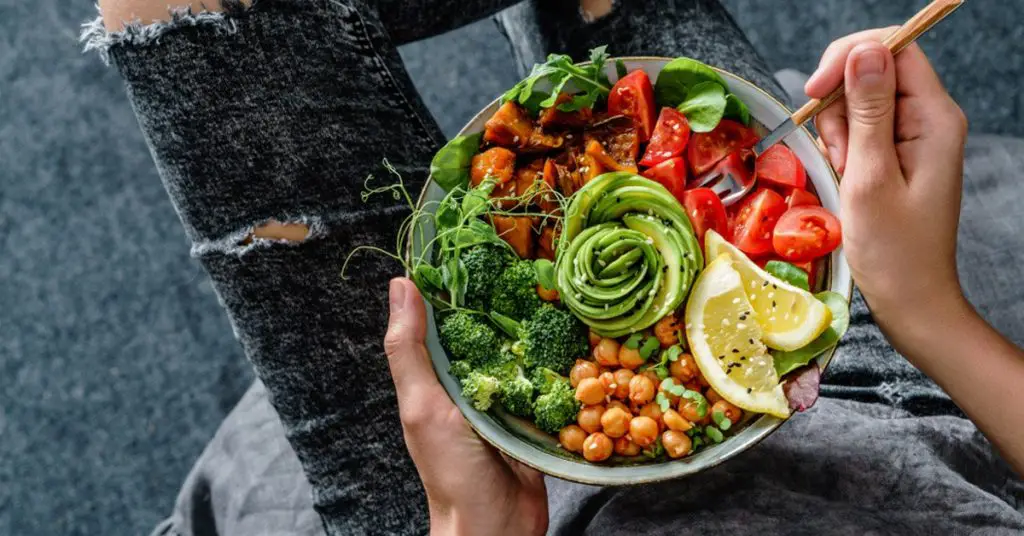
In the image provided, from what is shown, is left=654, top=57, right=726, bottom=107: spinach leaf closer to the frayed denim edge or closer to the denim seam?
the denim seam

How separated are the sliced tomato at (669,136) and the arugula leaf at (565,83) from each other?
0.09 m

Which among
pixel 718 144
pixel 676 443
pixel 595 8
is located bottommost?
pixel 676 443

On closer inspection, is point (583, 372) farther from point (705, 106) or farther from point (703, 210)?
point (705, 106)

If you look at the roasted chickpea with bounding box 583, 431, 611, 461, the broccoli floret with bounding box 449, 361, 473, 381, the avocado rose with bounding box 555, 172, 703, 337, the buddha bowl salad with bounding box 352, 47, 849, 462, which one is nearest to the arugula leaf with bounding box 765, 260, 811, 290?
the buddha bowl salad with bounding box 352, 47, 849, 462

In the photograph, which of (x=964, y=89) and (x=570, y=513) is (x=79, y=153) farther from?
(x=964, y=89)

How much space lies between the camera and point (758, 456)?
4.23ft

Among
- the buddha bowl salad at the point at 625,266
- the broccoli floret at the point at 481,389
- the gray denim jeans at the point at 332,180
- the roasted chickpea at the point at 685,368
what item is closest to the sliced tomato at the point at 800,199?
the buddha bowl salad at the point at 625,266

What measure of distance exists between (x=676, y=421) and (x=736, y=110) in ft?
1.39

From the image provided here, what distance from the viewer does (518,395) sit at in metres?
1.16

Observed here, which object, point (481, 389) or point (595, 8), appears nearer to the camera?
point (481, 389)

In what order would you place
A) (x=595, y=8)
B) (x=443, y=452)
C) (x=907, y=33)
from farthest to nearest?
1. (x=595, y=8)
2. (x=443, y=452)
3. (x=907, y=33)

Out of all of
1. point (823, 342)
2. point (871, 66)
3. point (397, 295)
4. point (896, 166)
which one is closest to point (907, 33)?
point (871, 66)

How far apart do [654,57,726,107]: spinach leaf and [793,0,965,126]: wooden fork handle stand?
0.39 ft

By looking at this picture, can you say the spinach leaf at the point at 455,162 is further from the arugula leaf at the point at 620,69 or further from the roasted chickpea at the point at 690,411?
the roasted chickpea at the point at 690,411
